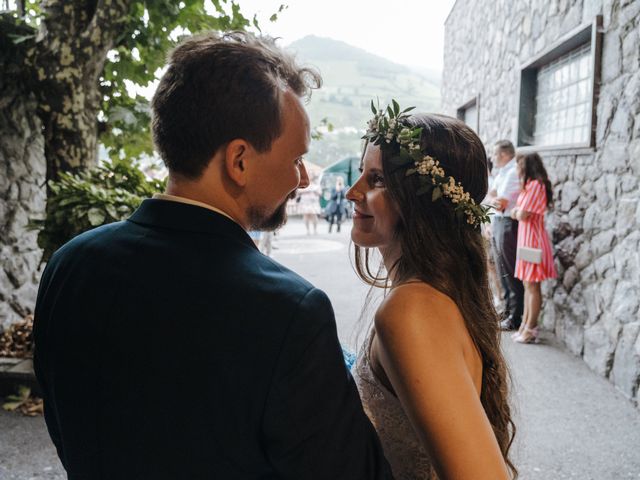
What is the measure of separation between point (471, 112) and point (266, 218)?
9949 mm

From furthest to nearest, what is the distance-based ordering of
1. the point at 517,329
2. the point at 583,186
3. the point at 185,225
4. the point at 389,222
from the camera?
the point at 517,329
the point at 583,186
the point at 389,222
the point at 185,225

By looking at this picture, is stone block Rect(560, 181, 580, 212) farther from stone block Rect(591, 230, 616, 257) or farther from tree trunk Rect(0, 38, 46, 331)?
tree trunk Rect(0, 38, 46, 331)

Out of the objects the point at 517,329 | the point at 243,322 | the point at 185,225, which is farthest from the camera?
the point at 517,329

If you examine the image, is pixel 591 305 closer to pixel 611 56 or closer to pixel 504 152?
pixel 504 152

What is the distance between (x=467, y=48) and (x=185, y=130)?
1012 centimetres

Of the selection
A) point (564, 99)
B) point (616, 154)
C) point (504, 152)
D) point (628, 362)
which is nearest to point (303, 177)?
point (628, 362)

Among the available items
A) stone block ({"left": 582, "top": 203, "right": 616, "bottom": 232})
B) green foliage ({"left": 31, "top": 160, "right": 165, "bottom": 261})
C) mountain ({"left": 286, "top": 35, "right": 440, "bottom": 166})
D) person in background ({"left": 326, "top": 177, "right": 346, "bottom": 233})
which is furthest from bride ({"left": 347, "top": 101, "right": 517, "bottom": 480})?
mountain ({"left": 286, "top": 35, "right": 440, "bottom": 166})

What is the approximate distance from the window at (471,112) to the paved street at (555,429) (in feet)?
17.2

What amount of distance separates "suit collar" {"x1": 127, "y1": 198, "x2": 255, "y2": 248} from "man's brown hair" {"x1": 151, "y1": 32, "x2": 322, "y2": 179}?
0.31 ft

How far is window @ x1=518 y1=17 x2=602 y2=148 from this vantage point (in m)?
4.73

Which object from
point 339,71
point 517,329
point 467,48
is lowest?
point 517,329

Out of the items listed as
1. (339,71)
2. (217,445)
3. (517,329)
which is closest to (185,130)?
(217,445)

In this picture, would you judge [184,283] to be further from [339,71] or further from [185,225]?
[339,71]

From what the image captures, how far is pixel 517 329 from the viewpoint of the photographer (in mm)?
5773
